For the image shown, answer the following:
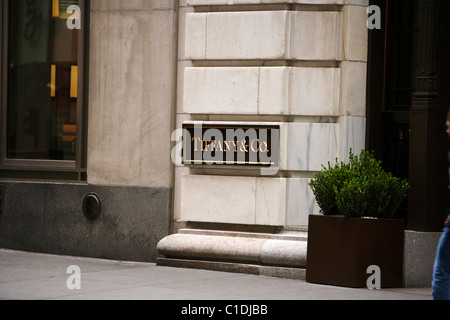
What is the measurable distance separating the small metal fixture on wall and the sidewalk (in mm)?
803

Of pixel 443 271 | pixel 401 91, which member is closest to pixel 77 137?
pixel 401 91

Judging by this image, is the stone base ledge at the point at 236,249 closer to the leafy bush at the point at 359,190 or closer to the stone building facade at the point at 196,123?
the stone building facade at the point at 196,123

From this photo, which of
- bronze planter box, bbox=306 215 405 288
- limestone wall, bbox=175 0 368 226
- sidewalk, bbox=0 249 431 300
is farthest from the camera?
limestone wall, bbox=175 0 368 226

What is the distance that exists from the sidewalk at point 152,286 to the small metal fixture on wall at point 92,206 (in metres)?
0.80

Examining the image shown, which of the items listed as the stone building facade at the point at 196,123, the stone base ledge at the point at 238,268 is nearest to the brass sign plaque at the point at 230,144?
the stone building facade at the point at 196,123

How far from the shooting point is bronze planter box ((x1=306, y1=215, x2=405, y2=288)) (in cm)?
1006

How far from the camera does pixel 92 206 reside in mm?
12508

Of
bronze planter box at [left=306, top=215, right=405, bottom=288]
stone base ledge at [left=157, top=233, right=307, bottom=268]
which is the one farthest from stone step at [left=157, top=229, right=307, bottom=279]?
bronze planter box at [left=306, top=215, right=405, bottom=288]

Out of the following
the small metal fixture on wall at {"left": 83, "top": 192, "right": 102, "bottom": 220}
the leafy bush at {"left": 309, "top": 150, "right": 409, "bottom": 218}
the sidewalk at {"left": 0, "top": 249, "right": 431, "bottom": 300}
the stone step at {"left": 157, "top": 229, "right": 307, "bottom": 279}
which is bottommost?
the sidewalk at {"left": 0, "top": 249, "right": 431, "bottom": 300}

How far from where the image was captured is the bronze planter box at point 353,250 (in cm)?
1006

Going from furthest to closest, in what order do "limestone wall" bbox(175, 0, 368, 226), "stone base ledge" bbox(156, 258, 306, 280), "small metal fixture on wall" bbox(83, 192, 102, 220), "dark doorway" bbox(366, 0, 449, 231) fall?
"small metal fixture on wall" bbox(83, 192, 102, 220)
"limestone wall" bbox(175, 0, 368, 226)
"stone base ledge" bbox(156, 258, 306, 280)
"dark doorway" bbox(366, 0, 449, 231)

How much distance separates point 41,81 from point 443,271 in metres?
7.41

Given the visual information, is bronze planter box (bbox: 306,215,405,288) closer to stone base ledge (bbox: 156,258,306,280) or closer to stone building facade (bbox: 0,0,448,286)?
stone building facade (bbox: 0,0,448,286)
